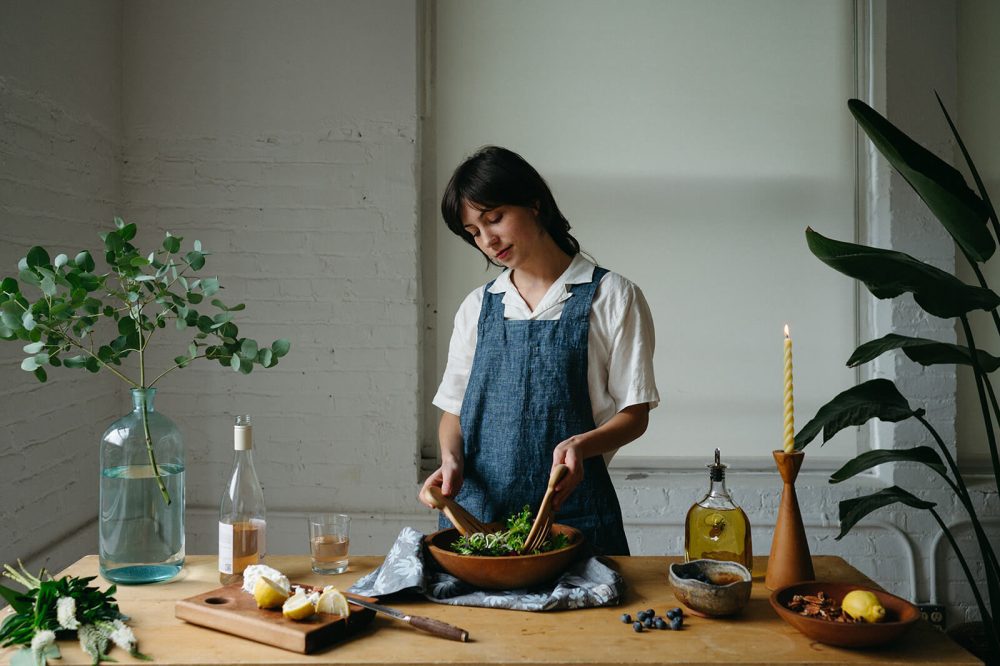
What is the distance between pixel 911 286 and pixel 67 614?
1.70 metres

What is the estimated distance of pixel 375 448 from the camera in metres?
3.11

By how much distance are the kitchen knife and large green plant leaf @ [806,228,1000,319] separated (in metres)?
1.07

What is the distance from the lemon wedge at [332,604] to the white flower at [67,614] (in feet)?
1.20

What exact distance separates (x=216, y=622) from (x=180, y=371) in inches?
78.1

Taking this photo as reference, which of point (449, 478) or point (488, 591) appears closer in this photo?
point (488, 591)

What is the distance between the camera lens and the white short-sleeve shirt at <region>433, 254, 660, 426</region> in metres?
1.94

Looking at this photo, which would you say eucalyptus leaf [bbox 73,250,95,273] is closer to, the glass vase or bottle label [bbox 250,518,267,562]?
the glass vase

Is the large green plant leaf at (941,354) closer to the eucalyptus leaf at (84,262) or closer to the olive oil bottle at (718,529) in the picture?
the olive oil bottle at (718,529)

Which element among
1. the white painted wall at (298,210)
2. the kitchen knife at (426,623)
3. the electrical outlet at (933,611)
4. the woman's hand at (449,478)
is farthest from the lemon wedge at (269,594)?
the electrical outlet at (933,611)

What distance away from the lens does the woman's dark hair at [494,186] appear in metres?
1.93

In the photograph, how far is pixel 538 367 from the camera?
2002mm

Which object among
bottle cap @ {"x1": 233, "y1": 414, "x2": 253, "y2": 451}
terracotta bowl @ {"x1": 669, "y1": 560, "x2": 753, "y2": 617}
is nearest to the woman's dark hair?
bottle cap @ {"x1": 233, "y1": 414, "x2": 253, "y2": 451}

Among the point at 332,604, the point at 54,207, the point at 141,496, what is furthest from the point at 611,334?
the point at 54,207

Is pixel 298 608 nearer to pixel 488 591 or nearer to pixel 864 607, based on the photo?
pixel 488 591
